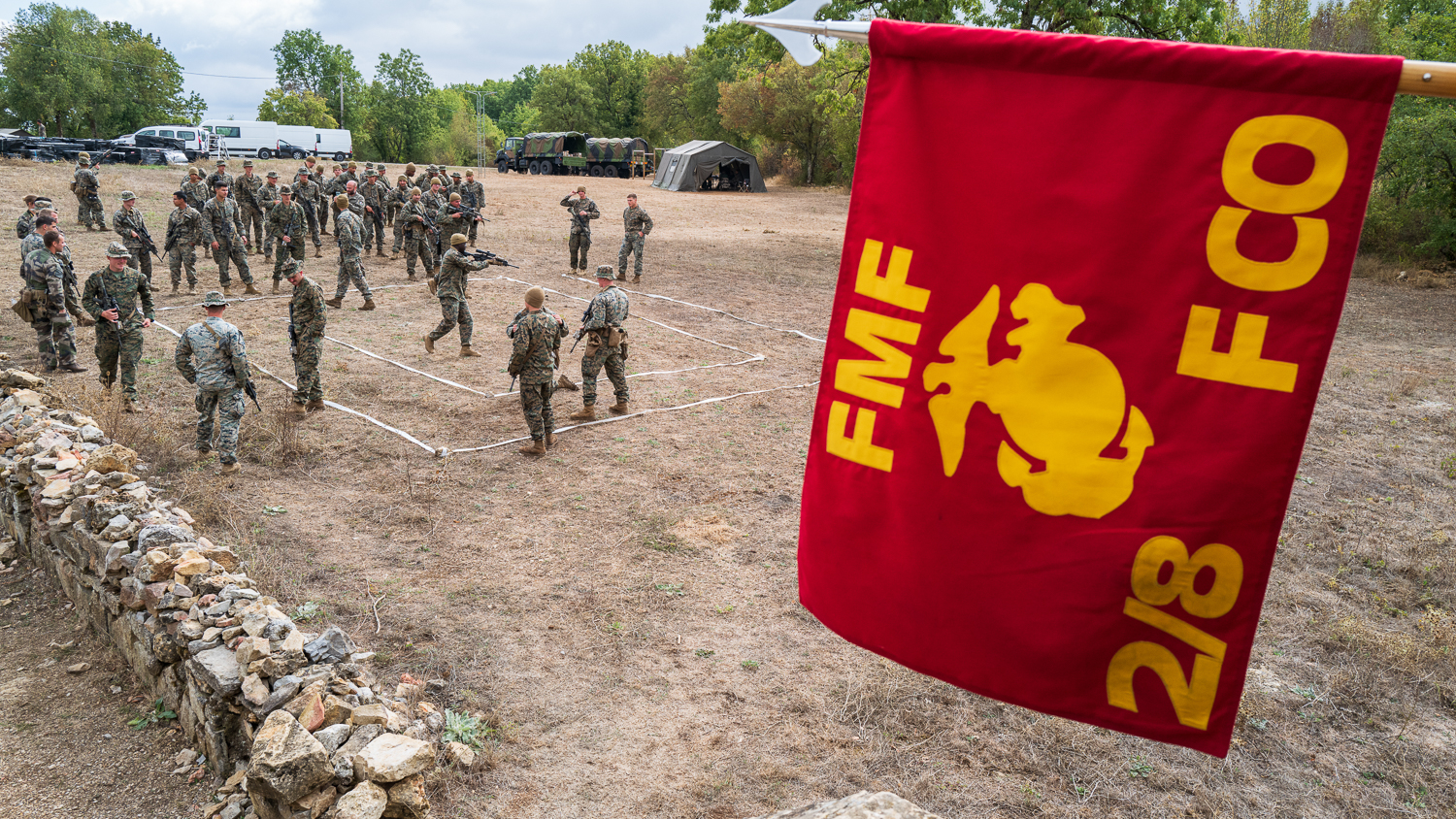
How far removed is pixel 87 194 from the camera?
2178cm

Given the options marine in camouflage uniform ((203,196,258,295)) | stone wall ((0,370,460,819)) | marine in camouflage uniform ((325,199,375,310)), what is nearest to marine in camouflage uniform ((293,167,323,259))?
marine in camouflage uniform ((203,196,258,295))

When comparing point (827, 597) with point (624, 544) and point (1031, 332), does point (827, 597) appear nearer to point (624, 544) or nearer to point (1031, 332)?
point (1031, 332)

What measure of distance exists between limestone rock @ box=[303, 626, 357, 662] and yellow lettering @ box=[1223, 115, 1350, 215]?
546cm

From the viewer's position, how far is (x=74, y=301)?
1295 cm

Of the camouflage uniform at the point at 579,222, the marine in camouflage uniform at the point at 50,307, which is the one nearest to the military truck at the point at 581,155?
the camouflage uniform at the point at 579,222

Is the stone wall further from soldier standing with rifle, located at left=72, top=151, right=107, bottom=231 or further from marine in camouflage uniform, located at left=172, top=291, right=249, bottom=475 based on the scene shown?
soldier standing with rifle, located at left=72, top=151, right=107, bottom=231

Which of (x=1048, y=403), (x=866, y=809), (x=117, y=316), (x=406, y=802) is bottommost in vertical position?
(x=406, y=802)

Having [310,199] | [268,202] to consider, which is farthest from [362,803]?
[310,199]

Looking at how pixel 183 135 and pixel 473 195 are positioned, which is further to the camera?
pixel 183 135

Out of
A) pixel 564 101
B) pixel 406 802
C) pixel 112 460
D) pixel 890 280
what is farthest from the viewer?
pixel 564 101

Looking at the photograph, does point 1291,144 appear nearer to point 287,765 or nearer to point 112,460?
point 287,765

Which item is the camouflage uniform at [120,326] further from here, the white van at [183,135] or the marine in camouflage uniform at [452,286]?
the white van at [183,135]

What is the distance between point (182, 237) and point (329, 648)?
14223mm

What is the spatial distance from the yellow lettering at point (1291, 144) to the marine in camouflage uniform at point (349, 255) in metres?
15.6
